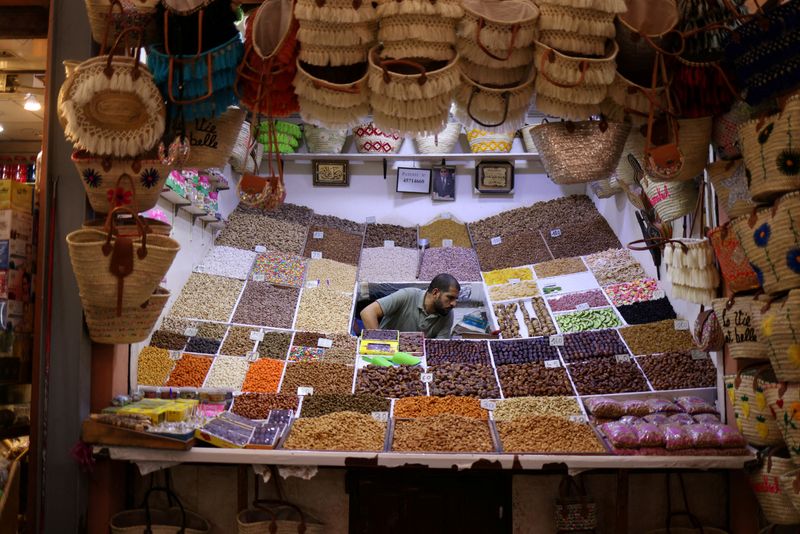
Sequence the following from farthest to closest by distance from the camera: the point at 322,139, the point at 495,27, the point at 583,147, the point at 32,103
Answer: the point at 322,139, the point at 32,103, the point at 583,147, the point at 495,27

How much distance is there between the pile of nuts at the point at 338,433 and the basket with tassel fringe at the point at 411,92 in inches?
53.5

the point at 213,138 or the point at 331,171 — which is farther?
the point at 331,171

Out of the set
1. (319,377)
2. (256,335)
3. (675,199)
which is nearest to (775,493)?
(675,199)

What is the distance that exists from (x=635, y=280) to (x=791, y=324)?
286cm

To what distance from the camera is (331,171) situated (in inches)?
253

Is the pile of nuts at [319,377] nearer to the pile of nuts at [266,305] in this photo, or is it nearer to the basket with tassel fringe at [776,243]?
the pile of nuts at [266,305]

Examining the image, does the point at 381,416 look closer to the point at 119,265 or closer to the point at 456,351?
the point at 456,351

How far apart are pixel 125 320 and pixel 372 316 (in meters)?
2.29

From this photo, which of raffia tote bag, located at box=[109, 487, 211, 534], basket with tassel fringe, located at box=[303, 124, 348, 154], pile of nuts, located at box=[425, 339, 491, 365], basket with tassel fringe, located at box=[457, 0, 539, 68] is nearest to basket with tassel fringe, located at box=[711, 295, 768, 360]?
basket with tassel fringe, located at box=[457, 0, 539, 68]

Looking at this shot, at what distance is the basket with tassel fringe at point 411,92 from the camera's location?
2.43m

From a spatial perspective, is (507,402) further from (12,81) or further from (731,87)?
(12,81)

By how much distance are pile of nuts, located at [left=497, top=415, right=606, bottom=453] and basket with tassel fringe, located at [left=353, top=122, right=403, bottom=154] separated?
11.6 feet

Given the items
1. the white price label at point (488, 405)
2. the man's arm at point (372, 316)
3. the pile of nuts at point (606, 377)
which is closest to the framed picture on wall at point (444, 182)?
the man's arm at point (372, 316)

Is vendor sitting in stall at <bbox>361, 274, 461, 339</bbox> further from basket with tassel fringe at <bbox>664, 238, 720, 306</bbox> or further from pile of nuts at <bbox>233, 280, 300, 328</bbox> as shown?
basket with tassel fringe at <bbox>664, 238, 720, 306</bbox>
